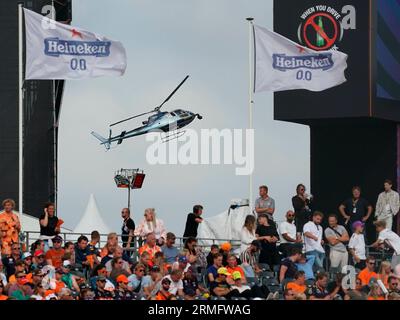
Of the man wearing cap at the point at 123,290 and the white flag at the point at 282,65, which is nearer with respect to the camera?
the man wearing cap at the point at 123,290

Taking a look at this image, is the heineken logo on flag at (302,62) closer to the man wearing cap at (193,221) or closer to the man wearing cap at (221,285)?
the man wearing cap at (193,221)

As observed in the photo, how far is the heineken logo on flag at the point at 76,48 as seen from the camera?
31.7 metres

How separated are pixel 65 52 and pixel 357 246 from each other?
8.19 m

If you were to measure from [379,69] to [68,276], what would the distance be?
53.6 feet

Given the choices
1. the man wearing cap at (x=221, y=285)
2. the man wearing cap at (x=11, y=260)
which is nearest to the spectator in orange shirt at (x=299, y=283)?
the man wearing cap at (x=221, y=285)

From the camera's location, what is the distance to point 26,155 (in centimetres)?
4447

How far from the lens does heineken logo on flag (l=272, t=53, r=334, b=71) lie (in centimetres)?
3366

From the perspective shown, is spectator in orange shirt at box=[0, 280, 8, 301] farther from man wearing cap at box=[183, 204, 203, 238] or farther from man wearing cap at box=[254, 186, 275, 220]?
man wearing cap at box=[254, 186, 275, 220]

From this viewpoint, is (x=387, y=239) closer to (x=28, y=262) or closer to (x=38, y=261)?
(x=38, y=261)

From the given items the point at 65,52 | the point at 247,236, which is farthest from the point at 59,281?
the point at 65,52

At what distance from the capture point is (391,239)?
3238 cm

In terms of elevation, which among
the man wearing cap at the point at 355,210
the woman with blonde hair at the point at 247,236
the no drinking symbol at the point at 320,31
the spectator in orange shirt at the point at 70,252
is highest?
the no drinking symbol at the point at 320,31
